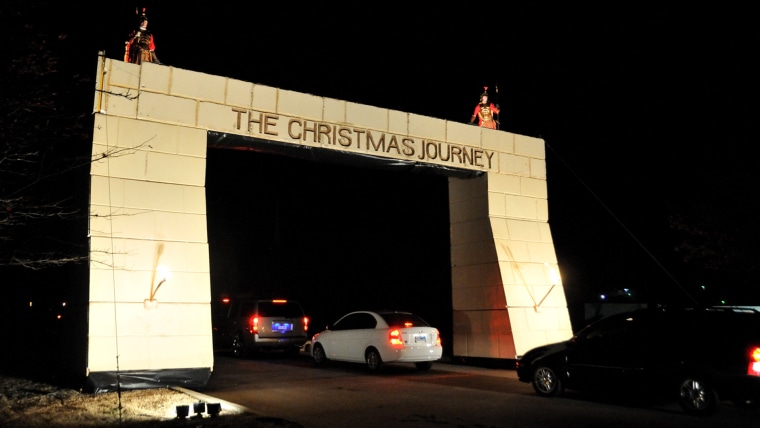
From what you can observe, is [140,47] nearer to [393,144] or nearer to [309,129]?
[309,129]

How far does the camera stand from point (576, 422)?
8.27 metres

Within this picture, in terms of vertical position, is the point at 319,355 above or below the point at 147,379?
below

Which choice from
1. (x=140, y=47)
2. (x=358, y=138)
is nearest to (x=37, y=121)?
(x=140, y=47)

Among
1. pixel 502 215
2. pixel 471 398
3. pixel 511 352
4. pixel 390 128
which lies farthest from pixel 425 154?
pixel 471 398

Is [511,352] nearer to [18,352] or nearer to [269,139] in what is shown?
[269,139]

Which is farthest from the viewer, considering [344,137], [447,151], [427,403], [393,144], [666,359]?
[447,151]

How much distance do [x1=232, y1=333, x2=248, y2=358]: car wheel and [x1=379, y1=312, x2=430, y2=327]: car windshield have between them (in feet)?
17.6

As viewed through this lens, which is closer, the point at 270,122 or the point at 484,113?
the point at 270,122

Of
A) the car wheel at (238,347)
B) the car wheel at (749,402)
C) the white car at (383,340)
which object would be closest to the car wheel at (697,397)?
the car wheel at (749,402)

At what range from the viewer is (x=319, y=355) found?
16.1 m

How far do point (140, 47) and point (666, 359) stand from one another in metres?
10.6

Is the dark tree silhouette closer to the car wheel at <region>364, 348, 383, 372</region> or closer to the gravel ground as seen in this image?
the gravel ground

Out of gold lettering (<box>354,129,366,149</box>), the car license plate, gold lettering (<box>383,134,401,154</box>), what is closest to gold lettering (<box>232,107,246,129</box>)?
gold lettering (<box>354,129,366,149</box>)

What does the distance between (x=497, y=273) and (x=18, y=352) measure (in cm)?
1499
